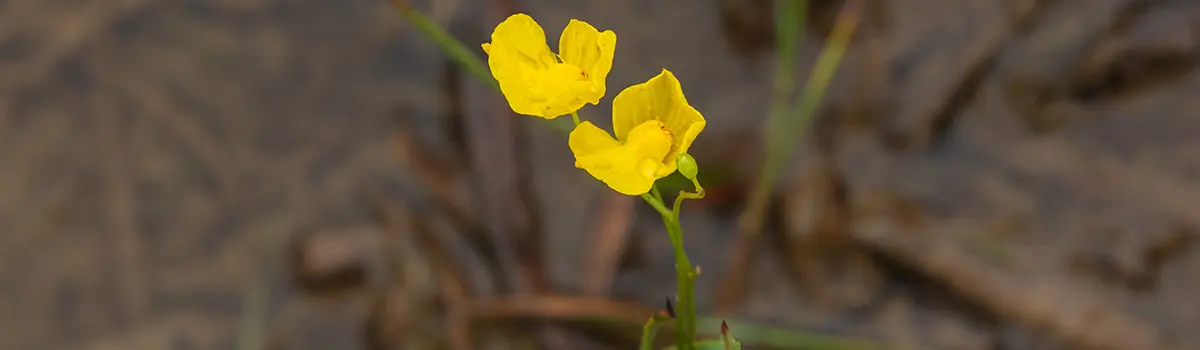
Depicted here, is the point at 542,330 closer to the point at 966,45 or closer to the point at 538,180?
the point at 538,180

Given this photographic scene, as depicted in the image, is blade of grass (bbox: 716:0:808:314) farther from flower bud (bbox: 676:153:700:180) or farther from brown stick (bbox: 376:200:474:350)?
flower bud (bbox: 676:153:700:180)

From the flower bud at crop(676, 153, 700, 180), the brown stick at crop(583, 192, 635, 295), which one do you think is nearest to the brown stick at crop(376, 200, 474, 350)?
the brown stick at crop(583, 192, 635, 295)

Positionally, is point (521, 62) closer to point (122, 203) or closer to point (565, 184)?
point (565, 184)

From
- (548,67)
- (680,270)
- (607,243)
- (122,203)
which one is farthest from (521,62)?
(122,203)

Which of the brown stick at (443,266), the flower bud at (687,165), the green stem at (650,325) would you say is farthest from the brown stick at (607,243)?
the flower bud at (687,165)

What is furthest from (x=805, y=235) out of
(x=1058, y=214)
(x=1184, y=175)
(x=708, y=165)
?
(x=1184, y=175)

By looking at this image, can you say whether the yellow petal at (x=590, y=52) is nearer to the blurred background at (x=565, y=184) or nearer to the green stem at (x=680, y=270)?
the green stem at (x=680, y=270)
